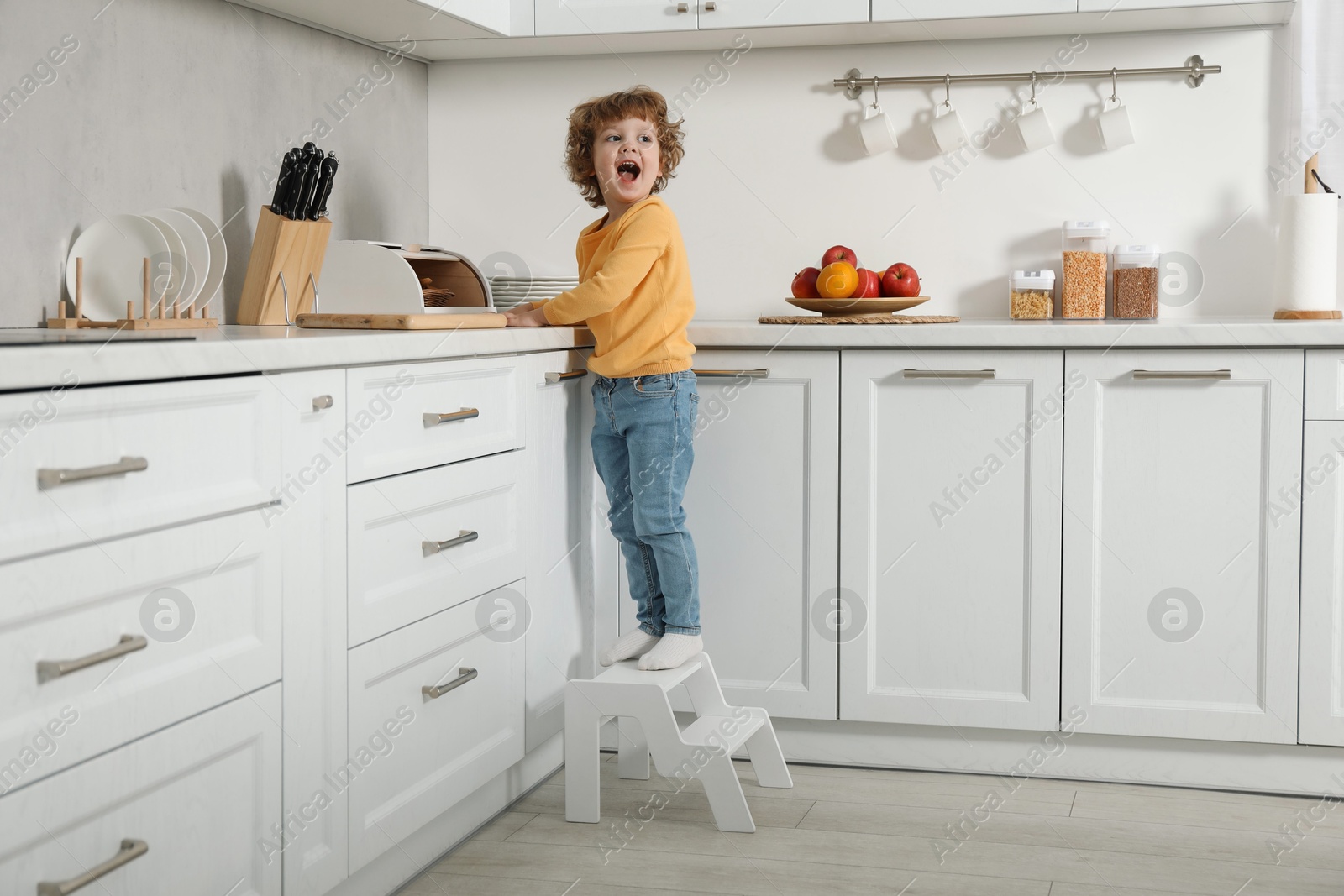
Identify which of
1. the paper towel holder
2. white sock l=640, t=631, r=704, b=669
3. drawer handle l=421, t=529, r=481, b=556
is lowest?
white sock l=640, t=631, r=704, b=669

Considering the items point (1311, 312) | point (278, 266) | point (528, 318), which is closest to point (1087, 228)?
point (1311, 312)

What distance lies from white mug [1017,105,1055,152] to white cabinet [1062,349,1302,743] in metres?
0.72

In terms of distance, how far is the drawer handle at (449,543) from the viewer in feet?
5.91

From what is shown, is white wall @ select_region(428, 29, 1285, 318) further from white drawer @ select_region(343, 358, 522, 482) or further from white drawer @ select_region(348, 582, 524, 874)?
white drawer @ select_region(348, 582, 524, 874)

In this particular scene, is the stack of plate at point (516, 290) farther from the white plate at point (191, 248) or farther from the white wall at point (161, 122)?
the white plate at point (191, 248)

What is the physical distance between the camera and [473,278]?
8.13ft

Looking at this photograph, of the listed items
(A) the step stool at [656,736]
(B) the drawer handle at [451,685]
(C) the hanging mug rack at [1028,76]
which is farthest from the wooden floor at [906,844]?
(C) the hanging mug rack at [1028,76]

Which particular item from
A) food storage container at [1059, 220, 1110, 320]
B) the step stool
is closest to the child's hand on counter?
the step stool

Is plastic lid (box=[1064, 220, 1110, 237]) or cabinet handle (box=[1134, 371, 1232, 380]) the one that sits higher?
plastic lid (box=[1064, 220, 1110, 237])

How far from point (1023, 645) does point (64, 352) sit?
5.61 feet

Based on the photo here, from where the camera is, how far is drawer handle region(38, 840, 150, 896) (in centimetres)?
116

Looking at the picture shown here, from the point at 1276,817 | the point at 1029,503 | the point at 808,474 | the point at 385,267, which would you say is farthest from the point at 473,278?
the point at 1276,817

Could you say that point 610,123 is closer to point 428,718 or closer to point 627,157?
point 627,157

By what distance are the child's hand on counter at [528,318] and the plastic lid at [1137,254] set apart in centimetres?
128
